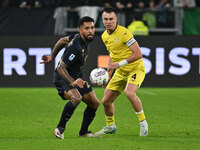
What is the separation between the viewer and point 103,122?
448 inches

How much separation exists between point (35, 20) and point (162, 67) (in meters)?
5.59

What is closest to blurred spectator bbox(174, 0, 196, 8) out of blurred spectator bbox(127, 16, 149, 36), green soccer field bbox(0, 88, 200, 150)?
blurred spectator bbox(127, 16, 149, 36)

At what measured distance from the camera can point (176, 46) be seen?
1905cm

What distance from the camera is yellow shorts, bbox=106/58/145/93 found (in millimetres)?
9562

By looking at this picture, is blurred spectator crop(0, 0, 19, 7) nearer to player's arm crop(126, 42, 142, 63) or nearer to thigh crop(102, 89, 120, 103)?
→ thigh crop(102, 89, 120, 103)

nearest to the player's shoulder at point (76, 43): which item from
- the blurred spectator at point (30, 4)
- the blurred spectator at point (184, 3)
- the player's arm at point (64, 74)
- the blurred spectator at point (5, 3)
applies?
the player's arm at point (64, 74)

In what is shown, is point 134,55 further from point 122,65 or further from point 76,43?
point 76,43

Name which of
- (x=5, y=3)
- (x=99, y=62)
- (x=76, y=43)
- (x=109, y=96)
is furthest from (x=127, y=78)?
(x=5, y=3)

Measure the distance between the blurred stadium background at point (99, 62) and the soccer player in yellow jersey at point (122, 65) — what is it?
49 cm

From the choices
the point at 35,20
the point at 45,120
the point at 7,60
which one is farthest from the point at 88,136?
the point at 35,20

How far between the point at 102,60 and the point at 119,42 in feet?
30.7

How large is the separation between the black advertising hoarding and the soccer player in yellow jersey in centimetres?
873

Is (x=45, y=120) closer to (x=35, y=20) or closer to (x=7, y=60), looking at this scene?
(x=7, y=60)

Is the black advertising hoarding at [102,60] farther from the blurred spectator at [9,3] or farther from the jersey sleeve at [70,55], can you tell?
the jersey sleeve at [70,55]
